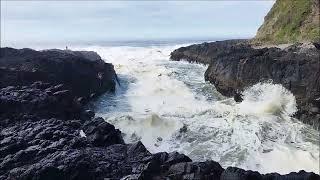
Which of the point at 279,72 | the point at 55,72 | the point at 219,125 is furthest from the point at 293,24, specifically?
the point at 55,72

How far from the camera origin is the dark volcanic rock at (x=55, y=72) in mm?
26281

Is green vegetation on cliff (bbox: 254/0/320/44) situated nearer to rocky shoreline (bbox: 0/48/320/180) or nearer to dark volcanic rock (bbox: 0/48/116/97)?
dark volcanic rock (bbox: 0/48/116/97)

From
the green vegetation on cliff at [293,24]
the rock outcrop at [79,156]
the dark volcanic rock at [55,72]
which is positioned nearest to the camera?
the rock outcrop at [79,156]

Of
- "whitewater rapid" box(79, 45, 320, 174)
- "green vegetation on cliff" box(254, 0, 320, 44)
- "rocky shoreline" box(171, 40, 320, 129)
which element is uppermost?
"green vegetation on cliff" box(254, 0, 320, 44)

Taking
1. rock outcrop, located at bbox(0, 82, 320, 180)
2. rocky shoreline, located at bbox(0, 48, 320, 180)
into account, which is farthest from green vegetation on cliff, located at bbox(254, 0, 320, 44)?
rock outcrop, located at bbox(0, 82, 320, 180)

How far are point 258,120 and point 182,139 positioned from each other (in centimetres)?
444

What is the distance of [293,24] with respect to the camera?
139 feet

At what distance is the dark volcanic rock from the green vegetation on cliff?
565 inches

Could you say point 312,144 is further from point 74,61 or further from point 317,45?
point 74,61

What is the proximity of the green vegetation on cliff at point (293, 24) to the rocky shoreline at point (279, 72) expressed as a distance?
220 inches

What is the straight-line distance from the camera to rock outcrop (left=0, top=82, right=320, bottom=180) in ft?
48.1

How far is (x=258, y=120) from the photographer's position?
2542 cm

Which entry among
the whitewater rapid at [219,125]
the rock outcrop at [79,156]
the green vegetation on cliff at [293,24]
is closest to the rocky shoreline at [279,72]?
the whitewater rapid at [219,125]

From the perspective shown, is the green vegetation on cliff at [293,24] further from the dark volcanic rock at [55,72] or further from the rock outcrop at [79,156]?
the rock outcrop at [79,156]
